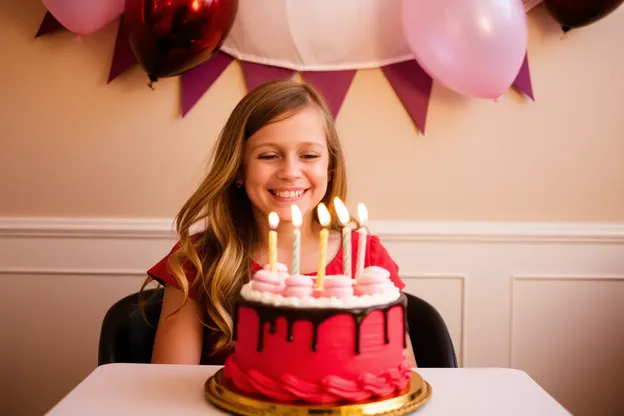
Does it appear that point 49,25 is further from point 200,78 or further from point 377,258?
point 377,258

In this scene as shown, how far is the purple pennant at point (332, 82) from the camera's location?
2230 mm

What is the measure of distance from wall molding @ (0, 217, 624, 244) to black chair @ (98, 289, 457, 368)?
1.73 feet

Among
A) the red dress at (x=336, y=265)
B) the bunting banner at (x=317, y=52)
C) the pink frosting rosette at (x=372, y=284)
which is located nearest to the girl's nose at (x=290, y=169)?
the red dress at (x=336, y=265)

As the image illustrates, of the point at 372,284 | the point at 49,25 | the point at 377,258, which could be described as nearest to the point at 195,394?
the point at 372,284

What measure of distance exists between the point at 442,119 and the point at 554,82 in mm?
387

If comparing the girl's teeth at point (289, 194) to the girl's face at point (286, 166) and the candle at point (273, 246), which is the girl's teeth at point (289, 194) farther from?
the candle at point (273, 246)

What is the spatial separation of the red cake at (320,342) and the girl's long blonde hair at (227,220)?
57 centimetres

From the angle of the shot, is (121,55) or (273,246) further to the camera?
(121,55)

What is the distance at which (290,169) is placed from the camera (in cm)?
156

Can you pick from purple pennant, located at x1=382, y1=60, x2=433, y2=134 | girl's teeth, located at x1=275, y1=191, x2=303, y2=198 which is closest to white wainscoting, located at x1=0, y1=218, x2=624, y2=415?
purple pennant, located at x1=382, y1=60, x2=433, y2=134

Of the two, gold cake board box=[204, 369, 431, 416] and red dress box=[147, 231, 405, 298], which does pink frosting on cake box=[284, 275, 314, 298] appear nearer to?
gold cake board box=[204, 369, 431, 416]

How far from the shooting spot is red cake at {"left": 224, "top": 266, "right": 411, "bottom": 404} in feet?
3.18

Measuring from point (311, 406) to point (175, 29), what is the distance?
1226 mm

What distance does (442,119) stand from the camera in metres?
2.28
